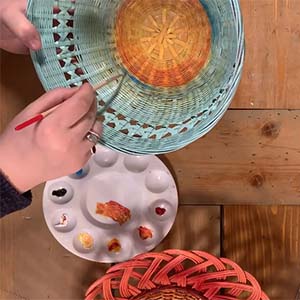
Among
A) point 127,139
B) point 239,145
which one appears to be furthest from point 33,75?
point 239,145

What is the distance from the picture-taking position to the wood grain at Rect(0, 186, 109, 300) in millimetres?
867

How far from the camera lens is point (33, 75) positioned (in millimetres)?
865

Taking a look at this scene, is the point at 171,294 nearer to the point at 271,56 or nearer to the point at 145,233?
the point at 145,233

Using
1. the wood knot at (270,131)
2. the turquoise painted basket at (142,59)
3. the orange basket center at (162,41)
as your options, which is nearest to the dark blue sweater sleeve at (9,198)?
the turquoise painted basket at (142,59)

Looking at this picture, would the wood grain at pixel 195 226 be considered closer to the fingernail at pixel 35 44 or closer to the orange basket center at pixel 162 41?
the orange basket center at pixel 162 41

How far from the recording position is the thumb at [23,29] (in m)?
0.70

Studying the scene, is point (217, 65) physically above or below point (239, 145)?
above

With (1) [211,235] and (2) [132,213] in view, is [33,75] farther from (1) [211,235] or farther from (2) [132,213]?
(1) [211,235]

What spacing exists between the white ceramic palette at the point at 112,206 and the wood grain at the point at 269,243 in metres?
0.10

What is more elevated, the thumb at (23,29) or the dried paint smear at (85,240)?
the thumb at (23,29)

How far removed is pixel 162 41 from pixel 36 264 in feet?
1.20

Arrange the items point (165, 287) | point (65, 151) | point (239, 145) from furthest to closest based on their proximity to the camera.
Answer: point (239, 145) → point (165, 287) → point (65, 151)

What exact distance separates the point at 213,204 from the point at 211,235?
45mm

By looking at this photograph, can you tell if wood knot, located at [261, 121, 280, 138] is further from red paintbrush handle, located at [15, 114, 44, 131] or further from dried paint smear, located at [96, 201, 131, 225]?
red paintbrush handle, located at [15, 114, 44, 131]
